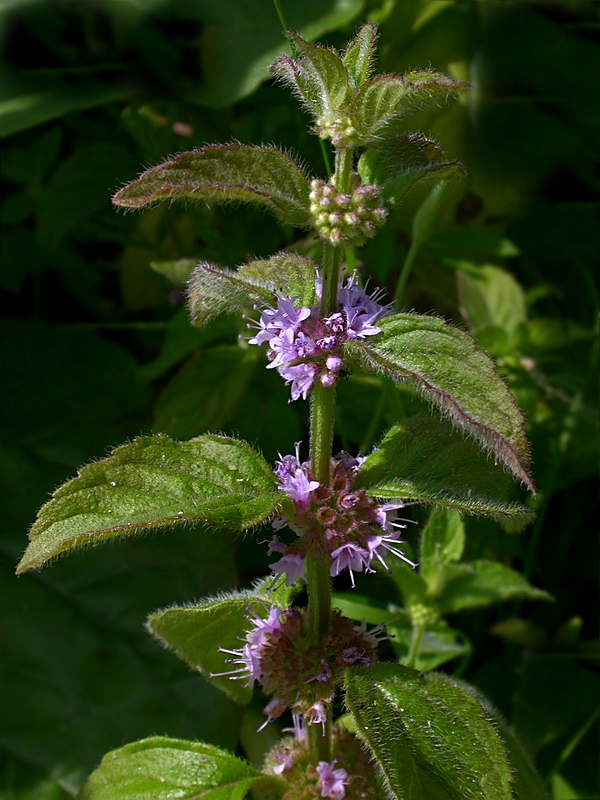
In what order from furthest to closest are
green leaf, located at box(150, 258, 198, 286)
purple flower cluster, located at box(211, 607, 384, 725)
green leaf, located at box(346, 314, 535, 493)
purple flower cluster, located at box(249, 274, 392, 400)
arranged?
1. green leaf, located at box(150, 258, 198, 286)
2. purple flower cluster, located at box(211, 607, 384, 725)
3. purple flower cluster, located at box(249, 274, 392, 400)
4. green leaf, located at box(346, 314, 535, 493)

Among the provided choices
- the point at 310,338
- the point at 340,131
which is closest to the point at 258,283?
the point at 310,338

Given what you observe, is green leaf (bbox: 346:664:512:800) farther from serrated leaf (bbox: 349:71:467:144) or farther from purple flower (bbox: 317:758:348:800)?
serrated leaf (bbox: 349:71:467:144)

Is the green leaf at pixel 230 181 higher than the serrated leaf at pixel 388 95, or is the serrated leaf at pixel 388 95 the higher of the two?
the serrated leaf at pixel 388 95

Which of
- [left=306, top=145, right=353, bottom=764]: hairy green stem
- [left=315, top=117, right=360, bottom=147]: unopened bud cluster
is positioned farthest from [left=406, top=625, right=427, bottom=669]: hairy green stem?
[left=315, top=117, right=360, bottom=147]: unopened bud cluster

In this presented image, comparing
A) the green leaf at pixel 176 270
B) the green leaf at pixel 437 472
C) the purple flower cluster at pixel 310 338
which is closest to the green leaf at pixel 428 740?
the green leaf at pixel 437 472

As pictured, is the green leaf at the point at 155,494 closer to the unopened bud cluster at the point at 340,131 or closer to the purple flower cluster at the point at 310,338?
the purple flower cluster at the point at 310,338

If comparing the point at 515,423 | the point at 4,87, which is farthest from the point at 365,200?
the point at 4,87
